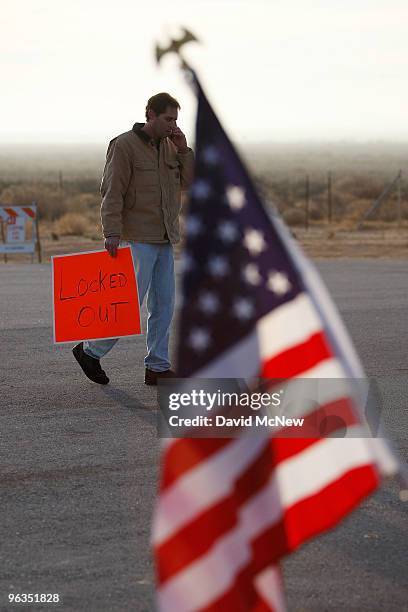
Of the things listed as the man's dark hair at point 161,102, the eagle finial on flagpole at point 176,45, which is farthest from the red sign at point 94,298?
the eagle finial on flagpole at point 176,45

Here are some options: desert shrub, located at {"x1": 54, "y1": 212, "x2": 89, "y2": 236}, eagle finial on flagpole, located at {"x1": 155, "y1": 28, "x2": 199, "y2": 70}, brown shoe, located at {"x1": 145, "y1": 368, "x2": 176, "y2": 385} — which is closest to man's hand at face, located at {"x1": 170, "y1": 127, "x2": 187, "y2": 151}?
brown shoe, located at {"x1": 145, "y1": 368, "x2": 176, "y2": 385}

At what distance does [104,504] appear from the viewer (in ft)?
20.3

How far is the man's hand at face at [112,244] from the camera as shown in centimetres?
889

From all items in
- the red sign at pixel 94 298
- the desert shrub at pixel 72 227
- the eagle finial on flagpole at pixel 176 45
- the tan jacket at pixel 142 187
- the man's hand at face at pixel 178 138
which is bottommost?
the desert shrub at pixel 72 227

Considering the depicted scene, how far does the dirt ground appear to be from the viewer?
28.2 metres

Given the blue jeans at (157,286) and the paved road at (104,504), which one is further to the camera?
the blue jeans at (157,286)

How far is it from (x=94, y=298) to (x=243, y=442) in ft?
21.4

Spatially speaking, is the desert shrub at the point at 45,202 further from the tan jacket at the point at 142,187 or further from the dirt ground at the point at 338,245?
the tan jacket at the point at 142,187

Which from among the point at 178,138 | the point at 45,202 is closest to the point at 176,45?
the point at 178,138

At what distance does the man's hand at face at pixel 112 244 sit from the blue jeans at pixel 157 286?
0.12 metres

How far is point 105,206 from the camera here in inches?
347

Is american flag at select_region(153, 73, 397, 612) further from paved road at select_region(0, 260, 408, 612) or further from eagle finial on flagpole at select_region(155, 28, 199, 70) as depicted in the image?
paved road at select_region(0, 260, 408, 612)

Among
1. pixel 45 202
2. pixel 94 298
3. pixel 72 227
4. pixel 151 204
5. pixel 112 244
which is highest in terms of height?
pixel 151 204

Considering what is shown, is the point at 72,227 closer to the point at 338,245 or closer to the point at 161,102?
the point at 338,245
